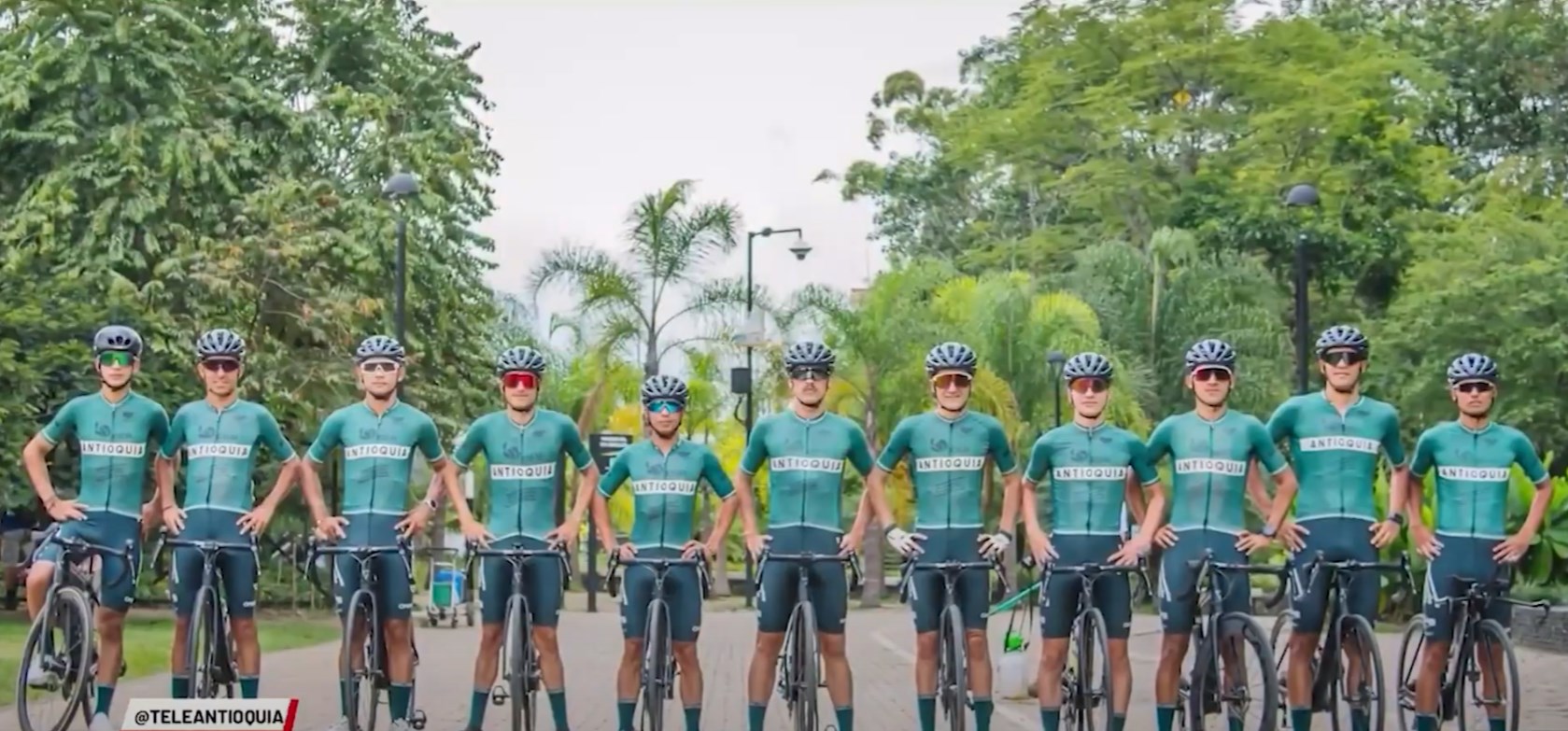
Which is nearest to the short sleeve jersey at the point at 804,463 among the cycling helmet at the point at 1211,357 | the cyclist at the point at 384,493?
the cyclist at the point at 384,493

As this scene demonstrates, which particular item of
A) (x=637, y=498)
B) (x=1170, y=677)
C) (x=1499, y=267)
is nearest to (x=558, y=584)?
(x=637, y=498)

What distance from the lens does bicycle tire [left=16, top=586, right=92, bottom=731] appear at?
481 inches

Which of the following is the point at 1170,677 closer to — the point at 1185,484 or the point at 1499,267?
the point at 1185,484

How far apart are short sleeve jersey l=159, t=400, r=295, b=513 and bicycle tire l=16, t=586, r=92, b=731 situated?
2.67 ft

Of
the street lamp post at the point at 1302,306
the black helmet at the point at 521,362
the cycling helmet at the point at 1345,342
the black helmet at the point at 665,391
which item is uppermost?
the street lamp post at the point at 1302,306

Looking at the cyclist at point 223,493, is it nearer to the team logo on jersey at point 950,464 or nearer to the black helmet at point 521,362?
the black helmet at point 521,362

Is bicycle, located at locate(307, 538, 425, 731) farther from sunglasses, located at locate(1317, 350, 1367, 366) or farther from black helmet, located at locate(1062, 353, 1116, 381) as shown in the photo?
sunglasses, located at locate(1317, 350, 1367, 366)

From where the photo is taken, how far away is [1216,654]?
11898 mm

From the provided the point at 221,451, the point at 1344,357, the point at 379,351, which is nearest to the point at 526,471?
the point at 379,351

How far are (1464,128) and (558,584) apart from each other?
162 ft

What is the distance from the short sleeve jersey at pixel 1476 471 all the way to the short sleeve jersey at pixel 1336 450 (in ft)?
0.85

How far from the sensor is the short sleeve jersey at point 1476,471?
12281mm

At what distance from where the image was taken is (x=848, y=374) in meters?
46.4

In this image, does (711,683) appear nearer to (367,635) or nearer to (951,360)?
(367,635)
